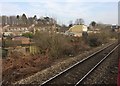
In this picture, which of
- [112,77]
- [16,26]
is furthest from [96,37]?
[16,26]

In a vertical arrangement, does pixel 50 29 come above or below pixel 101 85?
above

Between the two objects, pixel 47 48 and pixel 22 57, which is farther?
pixel 47 48

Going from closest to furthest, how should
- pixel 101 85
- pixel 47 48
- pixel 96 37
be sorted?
pixel 101 85 < pixel 47 48 < pixel 96 37

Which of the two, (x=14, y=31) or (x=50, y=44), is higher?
(x=50, y=44)

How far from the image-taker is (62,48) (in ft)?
74.7

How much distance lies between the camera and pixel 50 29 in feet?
75.3

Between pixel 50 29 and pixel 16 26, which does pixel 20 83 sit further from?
pixel 16 26

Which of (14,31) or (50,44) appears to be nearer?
(50,44)

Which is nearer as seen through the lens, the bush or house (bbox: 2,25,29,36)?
the bush

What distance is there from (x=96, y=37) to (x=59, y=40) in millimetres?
19048

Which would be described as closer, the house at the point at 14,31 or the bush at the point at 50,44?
the bush at the point at 50,44

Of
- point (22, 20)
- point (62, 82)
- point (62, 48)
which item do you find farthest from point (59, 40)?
point (22, 20)

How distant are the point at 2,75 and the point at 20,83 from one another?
2.12 m

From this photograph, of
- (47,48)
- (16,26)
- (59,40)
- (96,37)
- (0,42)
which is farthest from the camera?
(16,26)
